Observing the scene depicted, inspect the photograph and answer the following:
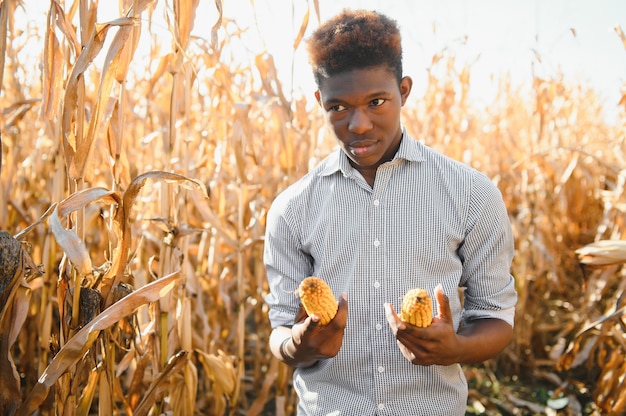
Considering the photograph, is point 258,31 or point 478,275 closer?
point 478,275

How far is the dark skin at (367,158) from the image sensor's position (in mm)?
1191

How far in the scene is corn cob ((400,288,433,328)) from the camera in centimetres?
110

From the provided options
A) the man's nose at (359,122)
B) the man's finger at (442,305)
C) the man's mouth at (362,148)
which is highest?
the man's nose at (359,122)

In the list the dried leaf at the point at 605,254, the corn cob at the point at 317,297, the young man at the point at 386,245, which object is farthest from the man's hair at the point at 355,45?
the dried leaf at the point at 605,254

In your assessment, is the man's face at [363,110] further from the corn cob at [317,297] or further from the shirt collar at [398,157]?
the corn cob at [317,297]

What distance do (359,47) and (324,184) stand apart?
1.18ft

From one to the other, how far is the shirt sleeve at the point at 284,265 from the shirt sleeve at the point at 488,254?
0.43m

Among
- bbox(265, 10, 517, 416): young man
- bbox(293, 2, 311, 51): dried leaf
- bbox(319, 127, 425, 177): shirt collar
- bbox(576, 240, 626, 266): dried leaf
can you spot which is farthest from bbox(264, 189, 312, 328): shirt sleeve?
bbox(576, 240, 626, 266): dried leaf

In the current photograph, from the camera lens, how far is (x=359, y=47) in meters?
1.36

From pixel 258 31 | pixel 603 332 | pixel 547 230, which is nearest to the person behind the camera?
pixel 258 31

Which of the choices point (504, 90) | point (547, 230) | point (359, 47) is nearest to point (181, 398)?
point (359, 47)

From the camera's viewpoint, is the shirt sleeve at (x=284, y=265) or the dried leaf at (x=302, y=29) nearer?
the shirt sleeve at (x=284, y=265)

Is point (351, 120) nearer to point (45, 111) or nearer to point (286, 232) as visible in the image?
point (286, 232)

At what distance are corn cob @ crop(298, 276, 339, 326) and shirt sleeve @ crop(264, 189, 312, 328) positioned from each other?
0.93 ft
